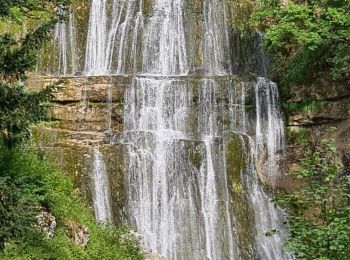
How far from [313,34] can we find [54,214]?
9563mm

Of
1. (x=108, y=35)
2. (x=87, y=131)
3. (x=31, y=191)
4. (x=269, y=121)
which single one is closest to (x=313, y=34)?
(x=269, y=121)

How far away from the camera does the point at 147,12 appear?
811 inches

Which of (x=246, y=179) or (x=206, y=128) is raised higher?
(x=206, y=128)

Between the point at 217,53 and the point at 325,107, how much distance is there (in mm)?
4930

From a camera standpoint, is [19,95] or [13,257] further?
[13,257]

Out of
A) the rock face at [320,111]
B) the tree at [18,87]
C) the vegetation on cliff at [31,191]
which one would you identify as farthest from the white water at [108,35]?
the tree at [18,87]

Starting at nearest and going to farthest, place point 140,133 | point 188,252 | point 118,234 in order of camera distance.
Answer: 1. point 118,234
2. point 188,252
3. point 140,133

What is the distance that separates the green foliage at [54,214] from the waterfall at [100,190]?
2.47 meters

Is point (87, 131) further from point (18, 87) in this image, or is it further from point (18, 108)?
point (18, 108)

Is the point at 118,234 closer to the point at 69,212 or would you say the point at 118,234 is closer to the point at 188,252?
the point at 69,212

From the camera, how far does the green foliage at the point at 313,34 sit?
50.3 feet

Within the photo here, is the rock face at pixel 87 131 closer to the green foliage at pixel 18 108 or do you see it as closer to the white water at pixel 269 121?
the white water at pixel 269 121

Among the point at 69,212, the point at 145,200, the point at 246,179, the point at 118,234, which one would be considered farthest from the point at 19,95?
the point at 246,179

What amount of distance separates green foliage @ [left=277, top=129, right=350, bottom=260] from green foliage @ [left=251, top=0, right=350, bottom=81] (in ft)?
29.6
